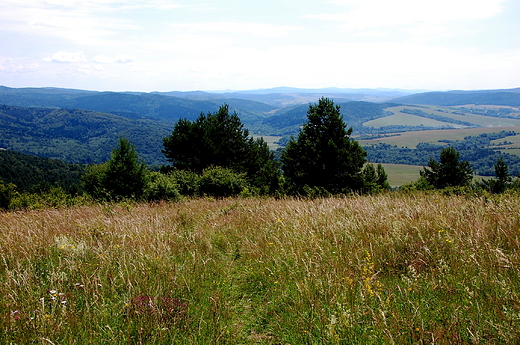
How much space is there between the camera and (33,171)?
102562mm

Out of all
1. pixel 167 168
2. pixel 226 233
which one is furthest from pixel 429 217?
pixel 167 168

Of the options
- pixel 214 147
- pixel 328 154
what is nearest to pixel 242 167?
pixel 214 147

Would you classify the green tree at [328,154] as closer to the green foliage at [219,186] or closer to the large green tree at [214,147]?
the green foliage at [219,186]

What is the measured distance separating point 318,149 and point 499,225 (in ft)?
80.8

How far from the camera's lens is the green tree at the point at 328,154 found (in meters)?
28.4

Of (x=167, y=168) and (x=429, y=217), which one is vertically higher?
(x=429, y=217)

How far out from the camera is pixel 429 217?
5.18 m

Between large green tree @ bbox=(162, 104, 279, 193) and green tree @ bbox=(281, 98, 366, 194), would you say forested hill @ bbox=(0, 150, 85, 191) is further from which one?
green tree @ bbox=(281, 98, 366, 194)

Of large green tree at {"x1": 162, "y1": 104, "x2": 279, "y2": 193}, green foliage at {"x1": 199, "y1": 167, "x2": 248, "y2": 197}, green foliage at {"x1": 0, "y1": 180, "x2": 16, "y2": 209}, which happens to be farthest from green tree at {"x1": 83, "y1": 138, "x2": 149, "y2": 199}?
green foliage at {"x1": 0, "y1": 180, "x2": 16, "y2": 209}

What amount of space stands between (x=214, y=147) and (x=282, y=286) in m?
37.5

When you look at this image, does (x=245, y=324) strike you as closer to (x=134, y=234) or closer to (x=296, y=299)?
(x=296, y=299)

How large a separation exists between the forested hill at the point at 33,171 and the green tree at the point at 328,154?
7999 cm

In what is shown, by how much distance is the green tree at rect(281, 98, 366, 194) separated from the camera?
93.0ft

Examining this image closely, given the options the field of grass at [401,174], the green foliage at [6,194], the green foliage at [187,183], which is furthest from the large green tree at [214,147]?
the field of grass at [401,174]
